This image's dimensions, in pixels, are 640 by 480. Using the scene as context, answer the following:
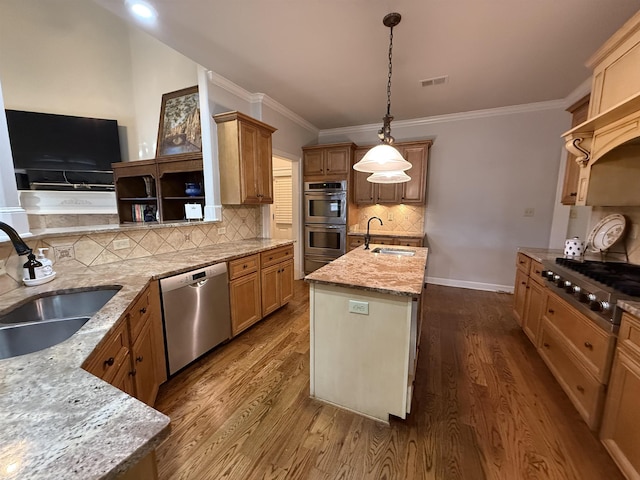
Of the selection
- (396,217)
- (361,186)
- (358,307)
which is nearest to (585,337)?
(358,307)

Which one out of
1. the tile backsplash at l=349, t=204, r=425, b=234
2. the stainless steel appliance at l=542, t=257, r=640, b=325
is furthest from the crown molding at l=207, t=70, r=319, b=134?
the stainless steel appliance at l=542, t=257, r=640, b=325

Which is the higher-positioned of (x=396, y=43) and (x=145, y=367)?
(x=396, y=43)

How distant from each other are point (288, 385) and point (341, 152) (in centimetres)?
344

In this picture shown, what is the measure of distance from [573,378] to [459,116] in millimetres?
3578

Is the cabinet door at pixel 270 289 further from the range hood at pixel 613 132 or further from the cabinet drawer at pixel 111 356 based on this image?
the range hood at pixel 613 132

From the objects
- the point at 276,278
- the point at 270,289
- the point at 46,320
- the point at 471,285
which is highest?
the point at 46,320

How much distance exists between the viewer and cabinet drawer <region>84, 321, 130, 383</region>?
96 cm

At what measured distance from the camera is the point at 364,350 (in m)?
1.66

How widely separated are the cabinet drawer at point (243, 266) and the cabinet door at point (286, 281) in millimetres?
477

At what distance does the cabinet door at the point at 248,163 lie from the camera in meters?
2.87

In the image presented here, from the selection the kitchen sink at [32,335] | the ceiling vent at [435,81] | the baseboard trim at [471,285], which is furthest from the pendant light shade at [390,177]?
the baseboard trim at [471,285]

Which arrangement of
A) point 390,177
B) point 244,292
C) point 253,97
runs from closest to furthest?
point 390,177 → point 244,292 → point 253,97

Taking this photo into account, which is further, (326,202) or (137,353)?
(326,202)

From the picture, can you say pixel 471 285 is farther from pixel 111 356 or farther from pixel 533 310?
pixel 111 356
